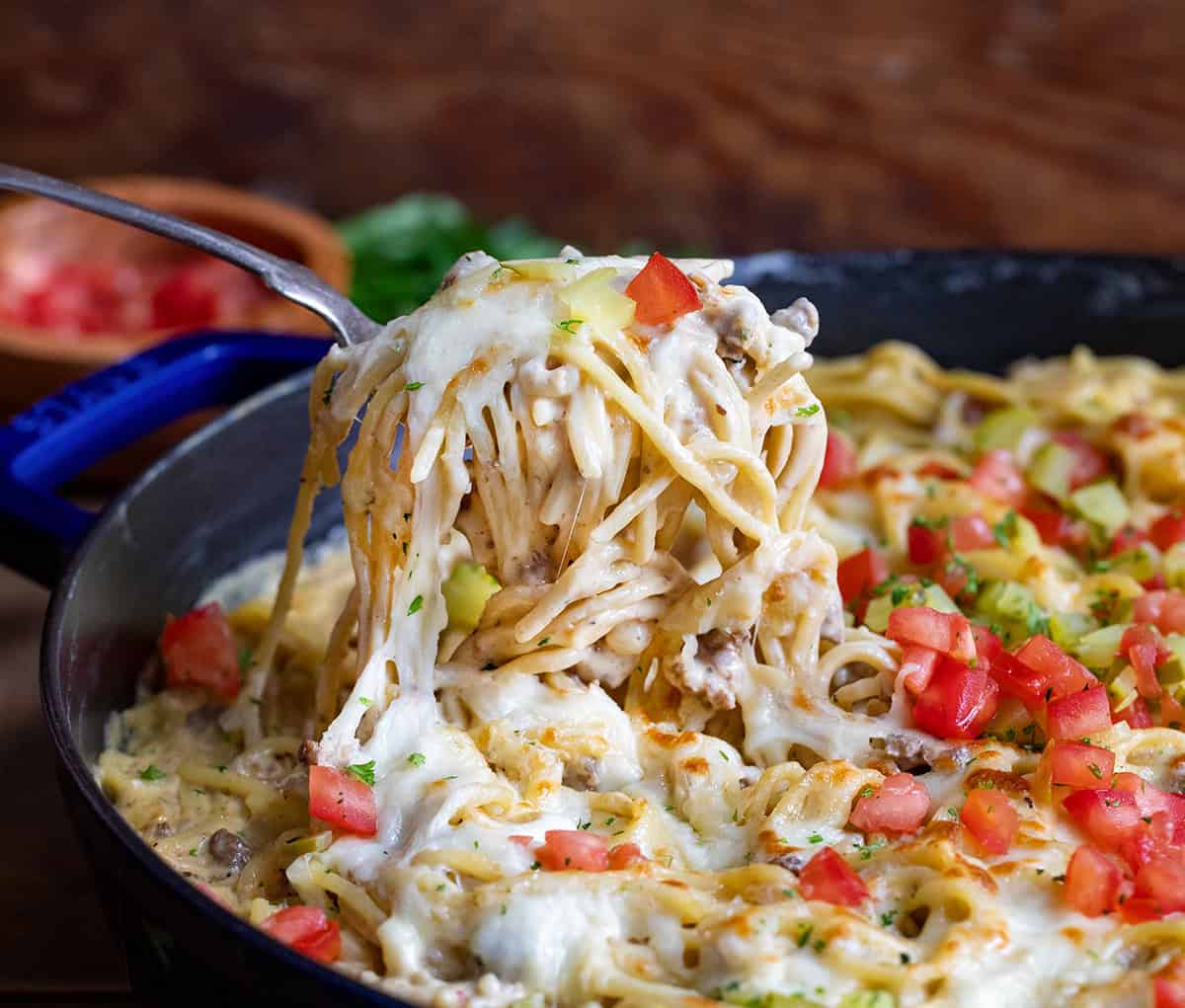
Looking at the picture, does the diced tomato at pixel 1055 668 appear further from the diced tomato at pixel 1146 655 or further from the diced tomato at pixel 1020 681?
the diced tomato at pixel 1146 655

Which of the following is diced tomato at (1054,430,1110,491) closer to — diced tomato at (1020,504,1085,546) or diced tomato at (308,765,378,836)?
diced tomato at (1020,504,1085,546)

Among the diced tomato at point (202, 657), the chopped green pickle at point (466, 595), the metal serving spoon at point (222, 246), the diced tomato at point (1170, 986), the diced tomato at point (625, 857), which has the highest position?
the metal serving spoon at point (222, 246)

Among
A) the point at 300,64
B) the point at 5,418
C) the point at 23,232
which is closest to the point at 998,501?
the point at 5,418

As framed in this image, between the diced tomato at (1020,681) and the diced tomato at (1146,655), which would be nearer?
the diced tomato at (1020,681)

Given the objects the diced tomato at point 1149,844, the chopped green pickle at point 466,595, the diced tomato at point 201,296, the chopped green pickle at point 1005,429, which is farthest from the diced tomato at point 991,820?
the diced tomato at point 201,296

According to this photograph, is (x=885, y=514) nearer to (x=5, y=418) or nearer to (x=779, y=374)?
(x=779, y=374)

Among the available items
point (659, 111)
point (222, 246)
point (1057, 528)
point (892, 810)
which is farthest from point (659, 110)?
point (892, 810)

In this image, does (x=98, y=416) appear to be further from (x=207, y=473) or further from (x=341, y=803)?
(x=341, y=803)
